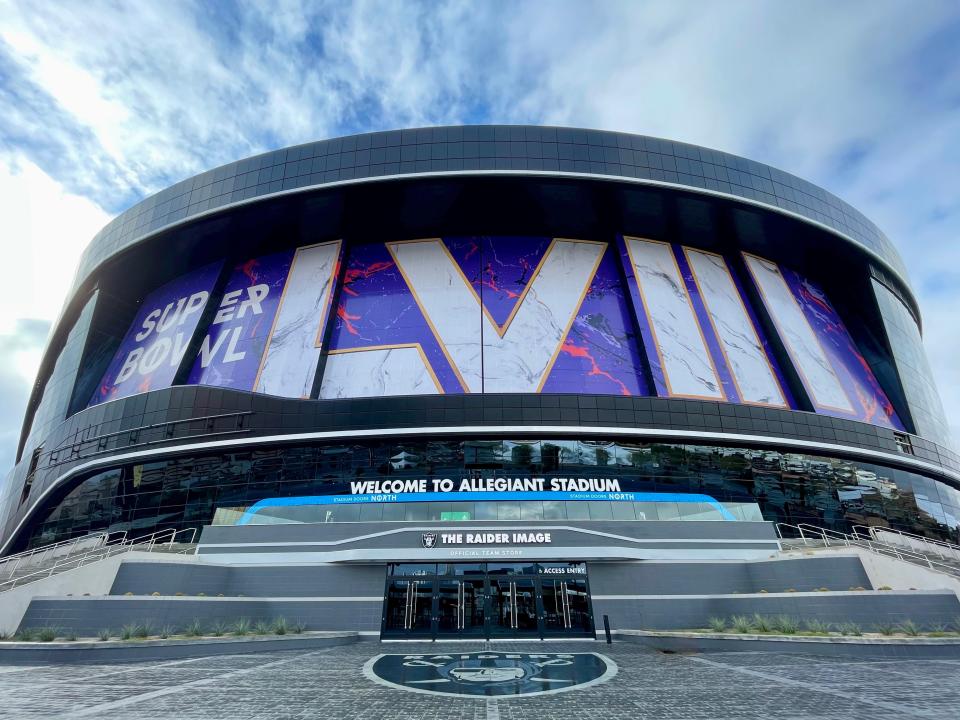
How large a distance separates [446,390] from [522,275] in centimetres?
1112

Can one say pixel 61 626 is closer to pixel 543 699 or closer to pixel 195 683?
pixel 195 683

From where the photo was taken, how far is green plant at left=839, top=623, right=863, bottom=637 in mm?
16109

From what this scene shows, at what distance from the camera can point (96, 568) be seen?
2227cm

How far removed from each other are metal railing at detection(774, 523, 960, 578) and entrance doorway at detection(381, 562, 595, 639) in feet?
40.3

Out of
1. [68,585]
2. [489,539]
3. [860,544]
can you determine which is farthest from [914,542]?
[68,585]

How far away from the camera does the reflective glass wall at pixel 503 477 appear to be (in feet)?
105

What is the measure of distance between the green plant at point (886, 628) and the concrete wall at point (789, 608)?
28 cm

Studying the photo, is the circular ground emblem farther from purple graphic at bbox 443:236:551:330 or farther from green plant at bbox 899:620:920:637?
purple graphic at bbox 443:236:551:330

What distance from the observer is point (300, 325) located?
129 feet

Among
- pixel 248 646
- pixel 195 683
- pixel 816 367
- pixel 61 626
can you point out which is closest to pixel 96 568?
pixel 61 626

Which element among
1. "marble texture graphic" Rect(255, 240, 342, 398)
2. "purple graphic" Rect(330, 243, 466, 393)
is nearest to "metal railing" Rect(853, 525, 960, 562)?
"purple graphic" Rect(330, 243, 466, 393)

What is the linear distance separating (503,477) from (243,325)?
923 inches

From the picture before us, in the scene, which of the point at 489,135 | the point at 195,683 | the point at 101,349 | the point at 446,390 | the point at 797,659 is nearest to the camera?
the point at 195,683

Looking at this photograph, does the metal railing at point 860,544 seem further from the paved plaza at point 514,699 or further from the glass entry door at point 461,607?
the glass entry door at point 461,607
